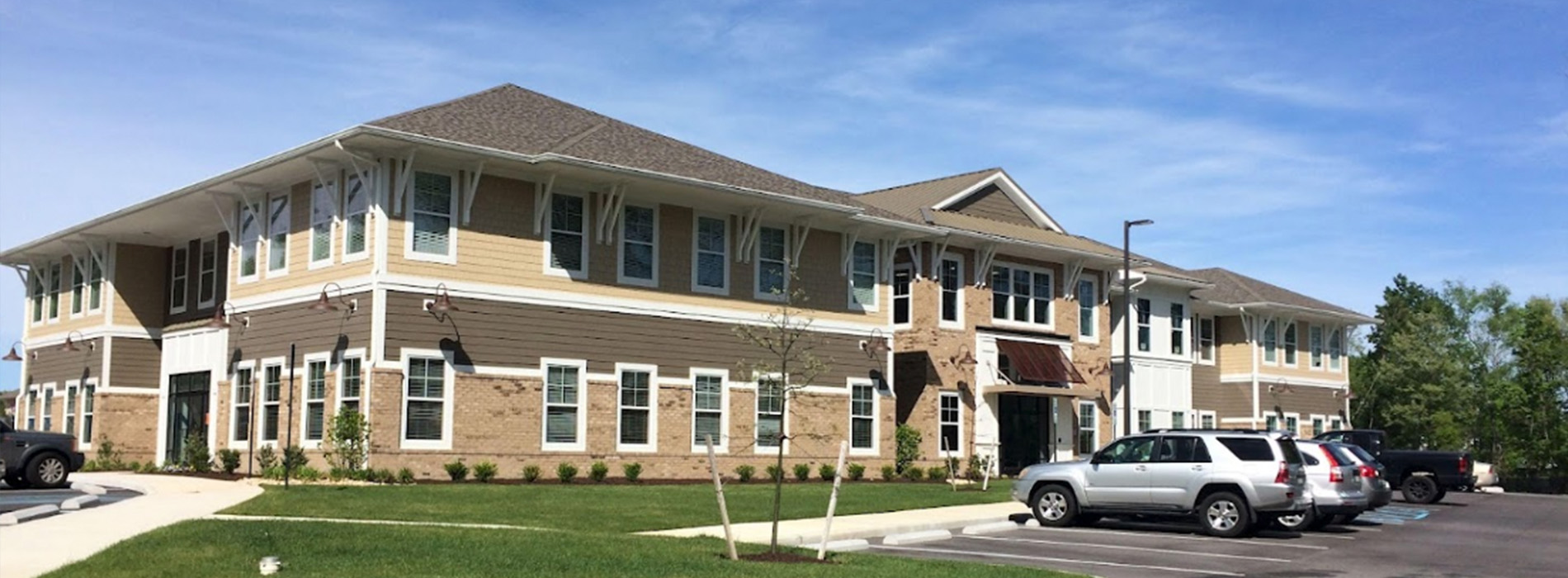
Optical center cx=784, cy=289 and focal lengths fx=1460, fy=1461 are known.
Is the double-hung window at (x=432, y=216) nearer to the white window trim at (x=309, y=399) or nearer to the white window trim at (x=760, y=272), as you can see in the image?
the white window trim at (x=309, y=399)

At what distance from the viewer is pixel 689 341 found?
32.7m

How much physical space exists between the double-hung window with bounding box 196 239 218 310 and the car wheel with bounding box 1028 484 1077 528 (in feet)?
72.0

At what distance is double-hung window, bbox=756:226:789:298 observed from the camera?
34.7m

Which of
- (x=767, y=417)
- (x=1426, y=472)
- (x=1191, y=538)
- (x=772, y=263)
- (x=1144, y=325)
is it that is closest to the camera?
(x=1191, y=538)

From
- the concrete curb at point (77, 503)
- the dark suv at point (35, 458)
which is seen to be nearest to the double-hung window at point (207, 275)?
the dark suv at point (35, 458)

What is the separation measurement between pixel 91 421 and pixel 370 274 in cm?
1425

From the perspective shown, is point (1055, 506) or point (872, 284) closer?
point (1055, 506)

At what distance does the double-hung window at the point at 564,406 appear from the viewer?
30.1m

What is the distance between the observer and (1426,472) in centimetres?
3381

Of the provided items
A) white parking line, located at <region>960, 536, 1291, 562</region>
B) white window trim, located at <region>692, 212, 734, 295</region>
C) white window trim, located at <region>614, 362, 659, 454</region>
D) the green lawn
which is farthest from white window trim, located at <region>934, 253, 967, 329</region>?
white parking line, located at <region>960, 536, 1291, 562</region>

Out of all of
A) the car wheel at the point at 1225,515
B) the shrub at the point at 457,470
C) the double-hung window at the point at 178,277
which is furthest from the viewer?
the double-hung window at the point at 178,277

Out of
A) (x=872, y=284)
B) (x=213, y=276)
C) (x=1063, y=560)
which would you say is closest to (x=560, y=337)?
(x=872, y=284)

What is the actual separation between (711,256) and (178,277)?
50.1 ft

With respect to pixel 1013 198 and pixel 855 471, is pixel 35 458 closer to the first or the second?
pixel 855 471
